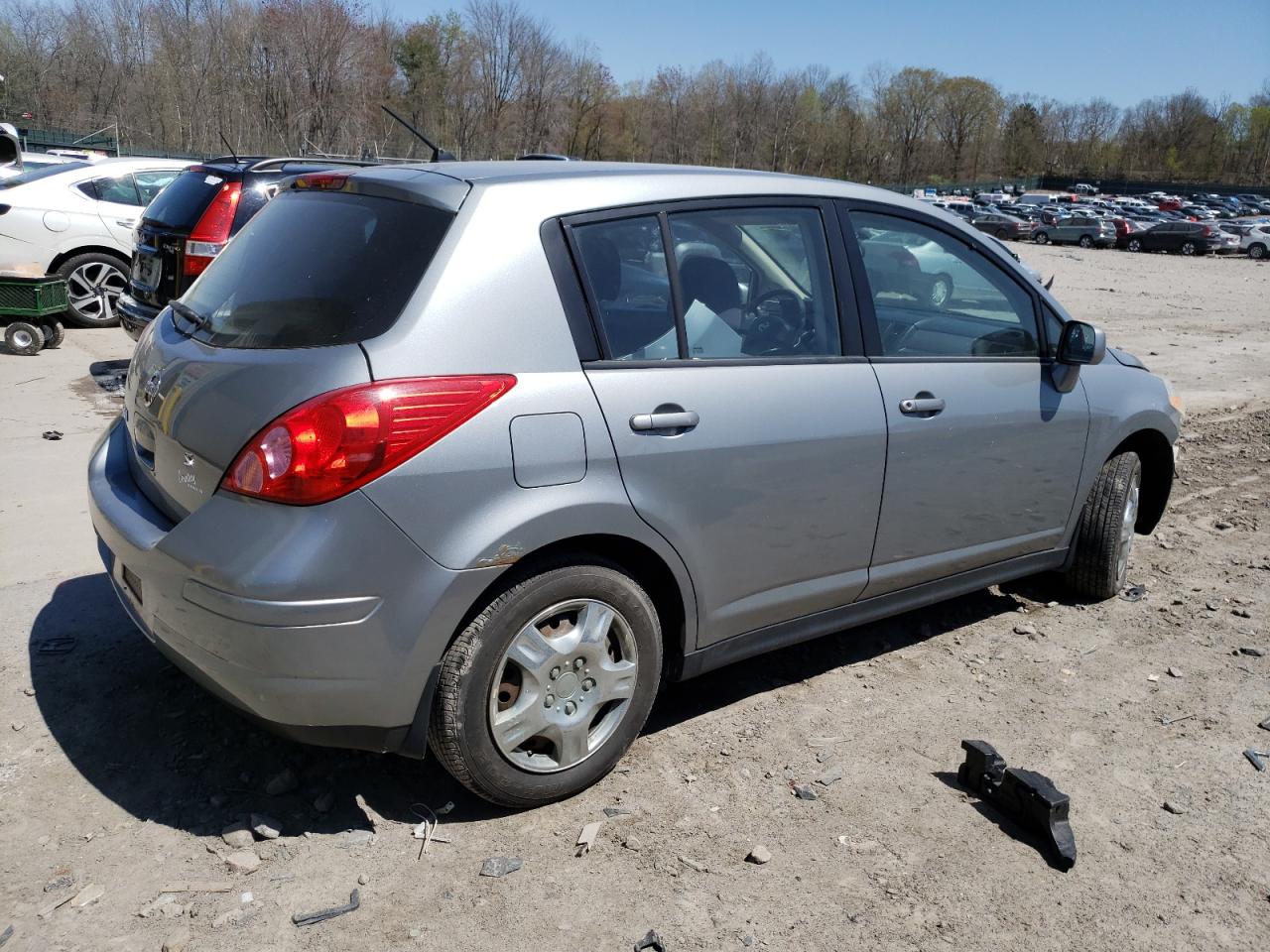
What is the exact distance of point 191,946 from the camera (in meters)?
2.64

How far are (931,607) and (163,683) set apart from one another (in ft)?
11.0

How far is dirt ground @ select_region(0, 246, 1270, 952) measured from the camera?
2824 millimetres

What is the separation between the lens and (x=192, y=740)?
11.7 ft

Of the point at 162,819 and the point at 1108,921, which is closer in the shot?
the point at 1108,921

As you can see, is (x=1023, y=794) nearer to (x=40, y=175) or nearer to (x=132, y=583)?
(x=132, y=583)

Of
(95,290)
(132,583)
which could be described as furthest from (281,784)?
(95,290)

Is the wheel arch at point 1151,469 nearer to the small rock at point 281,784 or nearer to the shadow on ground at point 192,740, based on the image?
the shadow on ground at point 192,740

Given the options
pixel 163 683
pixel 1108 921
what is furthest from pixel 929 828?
pixel 163 683

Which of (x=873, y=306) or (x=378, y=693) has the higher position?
(x=873, y=306)

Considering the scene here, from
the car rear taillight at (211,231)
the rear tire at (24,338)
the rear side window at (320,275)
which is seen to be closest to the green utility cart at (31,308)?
the rear tire at (24,338)

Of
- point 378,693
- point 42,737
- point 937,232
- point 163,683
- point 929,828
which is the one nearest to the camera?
point 378,693

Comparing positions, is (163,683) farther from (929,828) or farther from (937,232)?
(937,232)

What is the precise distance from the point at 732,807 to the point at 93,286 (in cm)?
1040

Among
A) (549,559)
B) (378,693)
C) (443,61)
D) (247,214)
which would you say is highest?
(443,61)
